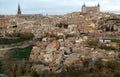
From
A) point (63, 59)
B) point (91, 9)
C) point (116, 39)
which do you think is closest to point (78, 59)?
point (63, 59)

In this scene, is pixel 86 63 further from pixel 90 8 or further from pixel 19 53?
pixel 90 8

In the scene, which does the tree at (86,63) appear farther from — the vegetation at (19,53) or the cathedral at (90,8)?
the cathedral at (90,8)

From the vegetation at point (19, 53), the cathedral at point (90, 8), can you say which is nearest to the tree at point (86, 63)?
the vegetation at point (19, 53)

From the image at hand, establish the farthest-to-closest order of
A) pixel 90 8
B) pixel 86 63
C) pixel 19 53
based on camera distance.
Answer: pixel 90 8
pixel 19 53
pixel 86 63

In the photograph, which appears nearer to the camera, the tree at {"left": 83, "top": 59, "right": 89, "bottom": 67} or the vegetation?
the tree at {"left": 83, "top": 59, "right": 89, "bottom": 67}

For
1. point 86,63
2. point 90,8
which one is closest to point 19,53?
point 86,63

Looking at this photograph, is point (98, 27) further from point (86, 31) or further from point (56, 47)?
point (56, 47)

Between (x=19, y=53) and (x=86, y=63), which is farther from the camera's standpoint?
(x=19, y=53)

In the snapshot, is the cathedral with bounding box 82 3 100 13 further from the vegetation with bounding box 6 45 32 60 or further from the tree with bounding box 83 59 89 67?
the tree with bounding box 83 59 89 67

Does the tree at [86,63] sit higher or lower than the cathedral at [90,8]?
lower

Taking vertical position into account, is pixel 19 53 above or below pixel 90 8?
below

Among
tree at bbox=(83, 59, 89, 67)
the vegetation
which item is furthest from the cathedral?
tree at bbox=(83, 59, 89, 67)
